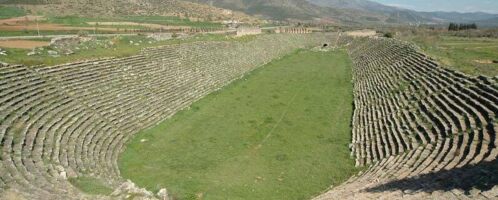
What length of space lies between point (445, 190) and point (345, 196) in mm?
2831

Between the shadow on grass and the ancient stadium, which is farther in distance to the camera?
the ancient stadium

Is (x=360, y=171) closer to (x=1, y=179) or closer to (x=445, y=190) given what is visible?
(x=445, y=190)

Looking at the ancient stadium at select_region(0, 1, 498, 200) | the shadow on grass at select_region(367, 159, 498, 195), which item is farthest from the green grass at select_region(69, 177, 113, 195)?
the shadow on grass at select_region(367, 159, 498, 195)

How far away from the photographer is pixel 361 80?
A: 38406 millimetres

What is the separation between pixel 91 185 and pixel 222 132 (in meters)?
10.3

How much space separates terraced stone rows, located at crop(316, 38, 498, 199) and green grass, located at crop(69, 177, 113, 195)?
263 inches

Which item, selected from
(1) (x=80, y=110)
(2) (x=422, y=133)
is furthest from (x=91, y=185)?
(2) (x=422, y=133)

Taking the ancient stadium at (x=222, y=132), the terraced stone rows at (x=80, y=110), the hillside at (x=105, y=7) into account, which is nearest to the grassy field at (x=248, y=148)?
the ancient stadium at (x=222, y=132)

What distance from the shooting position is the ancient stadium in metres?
13.3

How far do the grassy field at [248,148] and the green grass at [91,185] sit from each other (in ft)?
8.11

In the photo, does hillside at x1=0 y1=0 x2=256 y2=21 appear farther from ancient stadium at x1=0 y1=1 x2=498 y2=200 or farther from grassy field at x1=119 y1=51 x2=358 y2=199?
grassy field at x1=119 y1=51 x2=358 y2=199

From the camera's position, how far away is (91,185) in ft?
43.0

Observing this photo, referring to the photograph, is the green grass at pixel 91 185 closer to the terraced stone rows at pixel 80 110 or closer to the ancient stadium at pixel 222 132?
the ancient stadium at pixel 222 132

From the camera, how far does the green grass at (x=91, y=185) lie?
1248 centimetres
